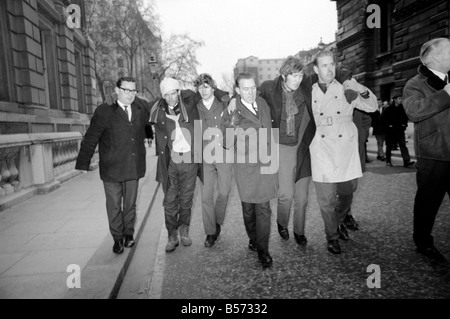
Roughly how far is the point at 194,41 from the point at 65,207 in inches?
1250

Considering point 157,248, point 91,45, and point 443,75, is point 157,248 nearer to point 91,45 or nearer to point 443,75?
point 443,75

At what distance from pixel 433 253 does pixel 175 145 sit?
2.90 meters

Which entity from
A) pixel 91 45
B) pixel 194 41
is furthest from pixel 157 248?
pixel 194 41

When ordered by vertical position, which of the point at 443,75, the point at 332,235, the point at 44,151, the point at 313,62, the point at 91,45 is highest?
the point at 91,45

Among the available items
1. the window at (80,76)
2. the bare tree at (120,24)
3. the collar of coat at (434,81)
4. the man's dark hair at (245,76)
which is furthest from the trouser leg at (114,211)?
the bare tree at (120,24)

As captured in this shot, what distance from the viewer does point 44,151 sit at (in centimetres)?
748

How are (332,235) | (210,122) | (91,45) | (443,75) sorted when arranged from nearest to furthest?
(443,75) < (332,235) < (210,122) < (91,45)

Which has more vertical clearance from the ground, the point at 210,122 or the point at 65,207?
the point at 210,122

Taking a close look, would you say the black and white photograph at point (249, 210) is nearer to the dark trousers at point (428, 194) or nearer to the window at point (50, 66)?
the dark trousers at point (428, 194)

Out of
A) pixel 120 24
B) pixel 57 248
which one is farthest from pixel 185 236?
pixel 120 24

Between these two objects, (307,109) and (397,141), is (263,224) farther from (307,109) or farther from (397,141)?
(397,141)

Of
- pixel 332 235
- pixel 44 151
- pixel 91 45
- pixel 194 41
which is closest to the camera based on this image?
pixel 332 235

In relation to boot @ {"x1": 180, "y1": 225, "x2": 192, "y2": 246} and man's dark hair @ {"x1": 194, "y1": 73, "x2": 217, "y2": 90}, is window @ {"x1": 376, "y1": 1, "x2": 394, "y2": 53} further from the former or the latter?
boot @ {"x1": 180, "y1": 225, "x2": 192, "y2": 246}
